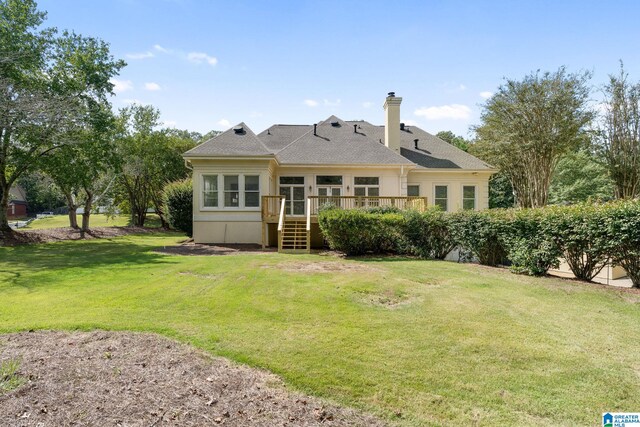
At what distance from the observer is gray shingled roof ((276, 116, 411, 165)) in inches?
669

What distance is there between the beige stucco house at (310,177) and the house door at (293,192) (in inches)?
2.0

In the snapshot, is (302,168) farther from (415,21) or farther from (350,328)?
(350,328)

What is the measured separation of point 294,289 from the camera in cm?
674

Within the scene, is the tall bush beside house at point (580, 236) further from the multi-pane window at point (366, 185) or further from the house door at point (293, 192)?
the house door at point (293, 192)

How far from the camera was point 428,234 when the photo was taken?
11609 millimetres

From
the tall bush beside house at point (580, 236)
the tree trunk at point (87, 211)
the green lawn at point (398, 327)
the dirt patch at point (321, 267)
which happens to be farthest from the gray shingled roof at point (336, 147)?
the tree trunk at point (87, 211)

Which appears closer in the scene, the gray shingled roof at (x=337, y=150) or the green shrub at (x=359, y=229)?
the green shrub at (x=359, y=229)

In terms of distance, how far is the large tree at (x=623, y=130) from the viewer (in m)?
20.9

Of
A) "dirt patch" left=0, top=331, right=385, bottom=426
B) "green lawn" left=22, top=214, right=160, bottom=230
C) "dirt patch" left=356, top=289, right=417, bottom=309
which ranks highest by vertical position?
"green lawn" left=22, top=214, right=160, bottom=230

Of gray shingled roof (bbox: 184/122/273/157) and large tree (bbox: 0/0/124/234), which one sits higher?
large tree (bbox: 0/0/124/234)

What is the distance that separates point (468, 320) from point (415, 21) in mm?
9382

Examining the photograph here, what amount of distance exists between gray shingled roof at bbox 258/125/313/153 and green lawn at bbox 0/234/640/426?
12960 mm

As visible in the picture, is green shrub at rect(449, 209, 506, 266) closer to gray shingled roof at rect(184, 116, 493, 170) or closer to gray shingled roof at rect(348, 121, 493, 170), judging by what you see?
gray shingled roof at rect(184, 116, 493, 170)

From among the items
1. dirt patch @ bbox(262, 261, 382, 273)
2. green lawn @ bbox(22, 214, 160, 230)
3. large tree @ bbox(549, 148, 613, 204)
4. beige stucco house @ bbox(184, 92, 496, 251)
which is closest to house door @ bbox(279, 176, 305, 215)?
beige stucco house @ bbox(184, 92, 496, 251)
